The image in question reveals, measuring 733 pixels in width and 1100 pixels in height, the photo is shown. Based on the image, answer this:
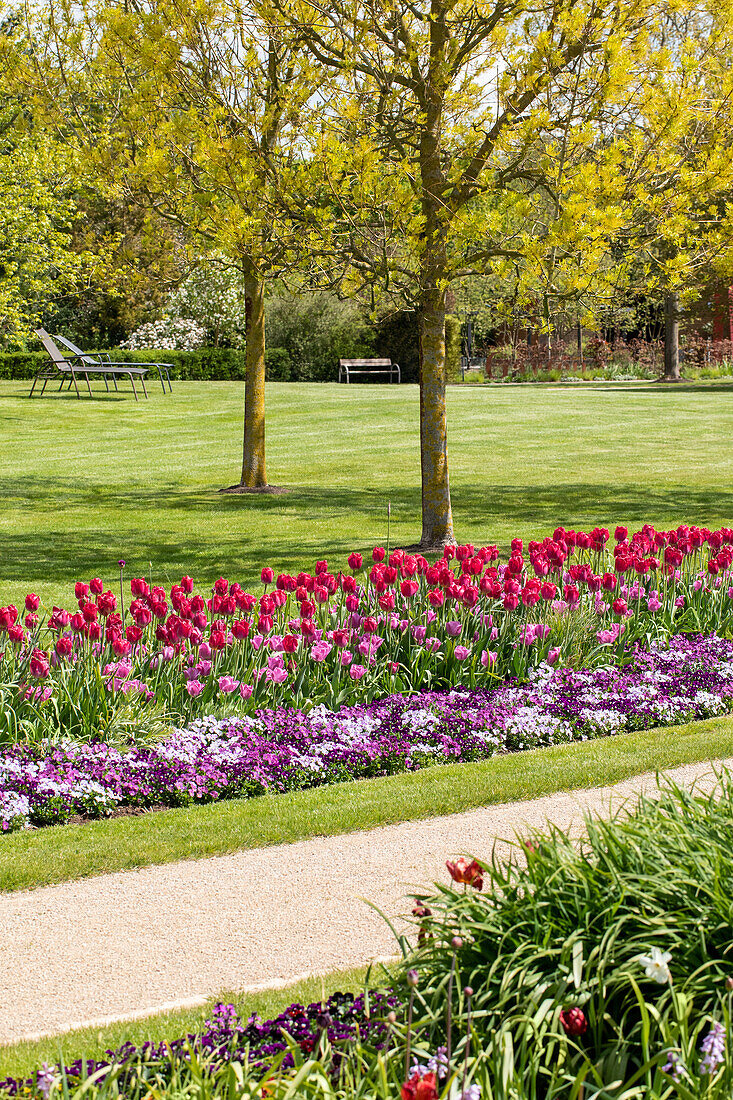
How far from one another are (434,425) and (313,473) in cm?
662

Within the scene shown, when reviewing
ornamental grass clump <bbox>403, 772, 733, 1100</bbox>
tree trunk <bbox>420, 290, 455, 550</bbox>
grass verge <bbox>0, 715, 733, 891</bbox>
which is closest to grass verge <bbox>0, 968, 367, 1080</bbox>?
ornamental grass clump <bbox>403, 772, 733, 1100</bbox>

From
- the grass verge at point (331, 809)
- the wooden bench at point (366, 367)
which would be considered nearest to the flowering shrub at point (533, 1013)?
the grass verge at point (331, 809)

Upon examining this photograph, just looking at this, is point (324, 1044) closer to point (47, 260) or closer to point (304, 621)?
point (304, 621)

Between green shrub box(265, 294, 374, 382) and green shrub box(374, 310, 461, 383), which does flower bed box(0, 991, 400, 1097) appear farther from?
green shrub box(265, 294, 374, 382)

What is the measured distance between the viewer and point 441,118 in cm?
918

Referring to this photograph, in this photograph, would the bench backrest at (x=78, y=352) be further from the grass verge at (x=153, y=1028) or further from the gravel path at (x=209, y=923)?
the grass verge at (x=153, y=1028)

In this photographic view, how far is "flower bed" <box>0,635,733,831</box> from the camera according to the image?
15.0 ft

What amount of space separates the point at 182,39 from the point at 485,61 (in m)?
2.54

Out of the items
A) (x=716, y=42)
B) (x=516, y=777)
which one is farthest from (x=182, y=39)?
(x=516, y=777)

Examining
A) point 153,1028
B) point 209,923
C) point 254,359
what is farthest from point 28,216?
point 153,1028

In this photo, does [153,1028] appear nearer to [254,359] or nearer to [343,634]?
[343,634]

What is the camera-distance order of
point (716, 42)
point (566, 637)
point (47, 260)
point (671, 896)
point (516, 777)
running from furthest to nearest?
point (47, 260) < point (716, 42) < point (566, 637) < point (516, 777) < point (671, 896)

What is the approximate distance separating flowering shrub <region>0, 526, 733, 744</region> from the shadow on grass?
3.00 metres

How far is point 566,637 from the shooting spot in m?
6.06
